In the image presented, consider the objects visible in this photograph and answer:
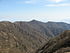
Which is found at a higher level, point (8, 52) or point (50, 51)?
point (50, 51)

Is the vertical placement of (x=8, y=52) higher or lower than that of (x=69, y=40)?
lower

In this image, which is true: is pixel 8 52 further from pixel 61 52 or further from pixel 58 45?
pixel 61 52

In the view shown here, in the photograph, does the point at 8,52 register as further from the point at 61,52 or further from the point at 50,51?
the point at 61,52

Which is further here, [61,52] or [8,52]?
[8,52]

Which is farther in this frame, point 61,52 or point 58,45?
point 58,45

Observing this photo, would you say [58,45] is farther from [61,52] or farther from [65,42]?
[61,52]

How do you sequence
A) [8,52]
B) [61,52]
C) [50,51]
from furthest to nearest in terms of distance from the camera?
[8,52], [50,51], [61,52]

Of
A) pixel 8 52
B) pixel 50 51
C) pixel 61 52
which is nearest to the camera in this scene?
pixel 61 52

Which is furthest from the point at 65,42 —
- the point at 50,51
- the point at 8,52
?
the point at 8,52

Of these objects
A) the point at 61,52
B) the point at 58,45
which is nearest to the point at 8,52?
the point at 58,45
